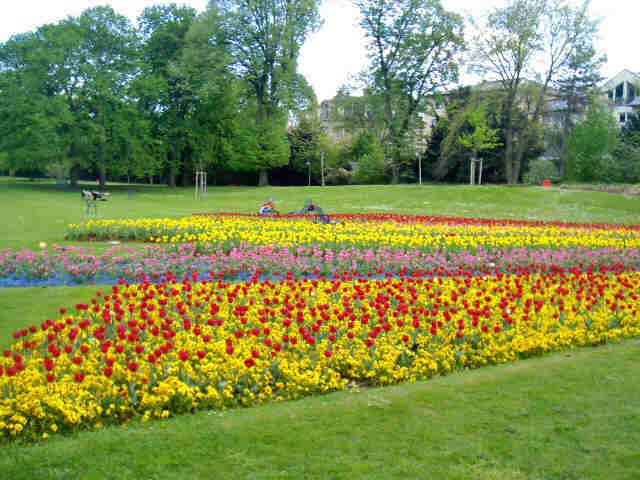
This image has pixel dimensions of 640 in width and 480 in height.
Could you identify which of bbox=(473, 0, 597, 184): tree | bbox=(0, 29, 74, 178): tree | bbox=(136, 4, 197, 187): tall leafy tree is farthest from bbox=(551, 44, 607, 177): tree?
bbox=(0, 29, 74, 178): tree

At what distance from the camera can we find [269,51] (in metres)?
44.8

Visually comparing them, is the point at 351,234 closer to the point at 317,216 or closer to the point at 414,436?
the point at 317,216

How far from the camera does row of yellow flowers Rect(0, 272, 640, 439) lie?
441 cm

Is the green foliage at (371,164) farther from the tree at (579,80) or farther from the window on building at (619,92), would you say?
the window on building at (619,92)

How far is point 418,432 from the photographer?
4191 mm

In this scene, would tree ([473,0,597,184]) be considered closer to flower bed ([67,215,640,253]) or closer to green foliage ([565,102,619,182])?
green foliage ([565,102,619,182])

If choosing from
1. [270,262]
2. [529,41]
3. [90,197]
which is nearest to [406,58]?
[529,41]

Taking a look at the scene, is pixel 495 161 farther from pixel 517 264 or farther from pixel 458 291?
pixel 458 291

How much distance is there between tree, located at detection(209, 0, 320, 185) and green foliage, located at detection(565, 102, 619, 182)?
906 inches

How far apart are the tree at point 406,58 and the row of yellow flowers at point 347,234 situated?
95.3 ft

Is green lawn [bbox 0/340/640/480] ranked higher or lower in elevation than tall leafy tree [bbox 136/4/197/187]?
lower

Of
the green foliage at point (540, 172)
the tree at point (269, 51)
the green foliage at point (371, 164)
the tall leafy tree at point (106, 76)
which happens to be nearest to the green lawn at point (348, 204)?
the tall leafy tree at point (106, 76)

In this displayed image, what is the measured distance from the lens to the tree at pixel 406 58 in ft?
143

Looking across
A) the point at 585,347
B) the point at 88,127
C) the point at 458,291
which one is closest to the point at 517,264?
the point at 458,291
